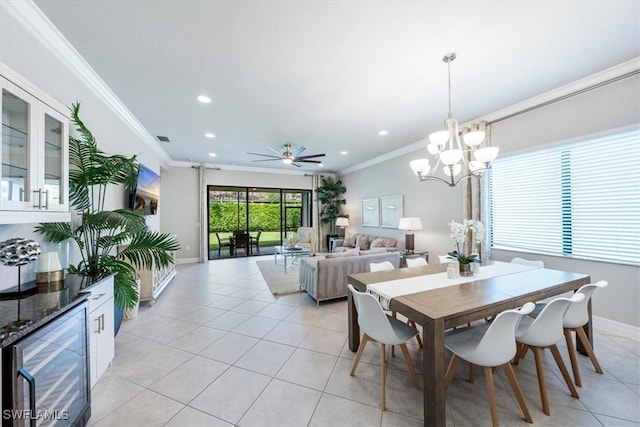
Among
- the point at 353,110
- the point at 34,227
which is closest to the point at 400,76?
the point at 353,110

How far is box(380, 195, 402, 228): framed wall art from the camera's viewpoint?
5891 mm

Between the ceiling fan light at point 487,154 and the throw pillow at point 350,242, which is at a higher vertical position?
the ceiling fan light at point 487,154

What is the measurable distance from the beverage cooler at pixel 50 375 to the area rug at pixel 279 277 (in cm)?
273

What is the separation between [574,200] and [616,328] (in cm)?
153

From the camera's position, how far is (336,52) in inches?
89.4

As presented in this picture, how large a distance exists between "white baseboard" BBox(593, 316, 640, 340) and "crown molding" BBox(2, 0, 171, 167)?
6248mm

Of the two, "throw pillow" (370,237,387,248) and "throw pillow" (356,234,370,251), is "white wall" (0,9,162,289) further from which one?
"throw pillow" (356,234,370,251)

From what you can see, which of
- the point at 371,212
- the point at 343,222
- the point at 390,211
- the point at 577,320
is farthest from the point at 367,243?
the point at 577,320

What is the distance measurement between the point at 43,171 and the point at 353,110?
3355mm

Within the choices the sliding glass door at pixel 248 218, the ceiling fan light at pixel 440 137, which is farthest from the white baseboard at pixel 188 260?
the ceiling fan light at pixel 440 137

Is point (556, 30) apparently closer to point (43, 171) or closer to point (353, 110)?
point (353, 110)

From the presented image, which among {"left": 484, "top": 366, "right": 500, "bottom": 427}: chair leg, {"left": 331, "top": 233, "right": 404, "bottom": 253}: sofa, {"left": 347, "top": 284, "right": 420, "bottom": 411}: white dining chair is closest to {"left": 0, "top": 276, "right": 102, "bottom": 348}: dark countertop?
{"left": 347, "top": 284, "right": 420, "bottom": 411}: white dining chair

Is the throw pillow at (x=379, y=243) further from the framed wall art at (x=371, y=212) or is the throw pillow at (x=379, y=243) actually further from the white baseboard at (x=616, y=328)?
the white baseboard at (x=616, y=328)

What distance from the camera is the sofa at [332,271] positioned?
3.60 metres
